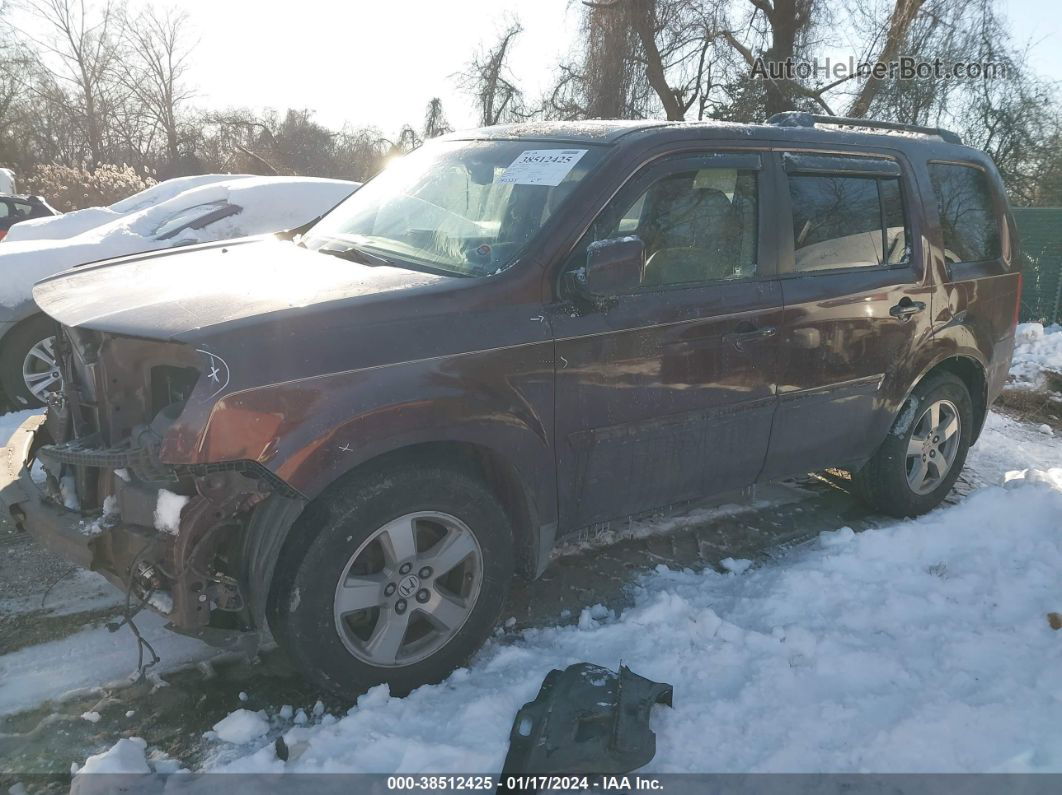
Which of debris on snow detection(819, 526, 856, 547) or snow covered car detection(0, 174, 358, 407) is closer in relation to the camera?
debris on snow detection(819, 526, 856, 547)

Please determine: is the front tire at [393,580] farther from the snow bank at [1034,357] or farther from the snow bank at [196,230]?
the snow bank at [1034,357]

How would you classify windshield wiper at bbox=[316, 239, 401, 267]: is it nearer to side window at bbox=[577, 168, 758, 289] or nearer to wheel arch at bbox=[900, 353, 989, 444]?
side window at bbox=[577, 168, 758, 289]

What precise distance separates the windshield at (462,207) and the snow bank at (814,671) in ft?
5.12

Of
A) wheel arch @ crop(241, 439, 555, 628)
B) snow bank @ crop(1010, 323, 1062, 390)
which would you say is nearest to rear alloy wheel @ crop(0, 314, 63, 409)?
wheel arch @ crop(241, 439, 555, 628)

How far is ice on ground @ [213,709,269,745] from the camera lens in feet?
8.77

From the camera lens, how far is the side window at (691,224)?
10.7 feet

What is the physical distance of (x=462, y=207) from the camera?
11.3ft

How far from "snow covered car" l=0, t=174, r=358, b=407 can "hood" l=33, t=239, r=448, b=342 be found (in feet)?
6.67

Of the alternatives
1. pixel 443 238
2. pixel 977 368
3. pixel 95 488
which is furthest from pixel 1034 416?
pixel 95 488

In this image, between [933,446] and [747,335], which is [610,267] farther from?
[933,446]

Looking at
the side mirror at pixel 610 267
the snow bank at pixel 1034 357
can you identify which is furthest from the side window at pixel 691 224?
the snow bank at pixel 1034 357

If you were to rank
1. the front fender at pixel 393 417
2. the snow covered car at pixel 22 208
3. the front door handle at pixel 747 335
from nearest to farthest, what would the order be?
the front fender at pixel 393 417 → the front door handle at pixel 747 335 → the snow covered car at pixel 22 208

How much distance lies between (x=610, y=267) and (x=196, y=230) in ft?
18.0

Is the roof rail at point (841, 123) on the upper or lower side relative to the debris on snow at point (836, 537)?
upper
